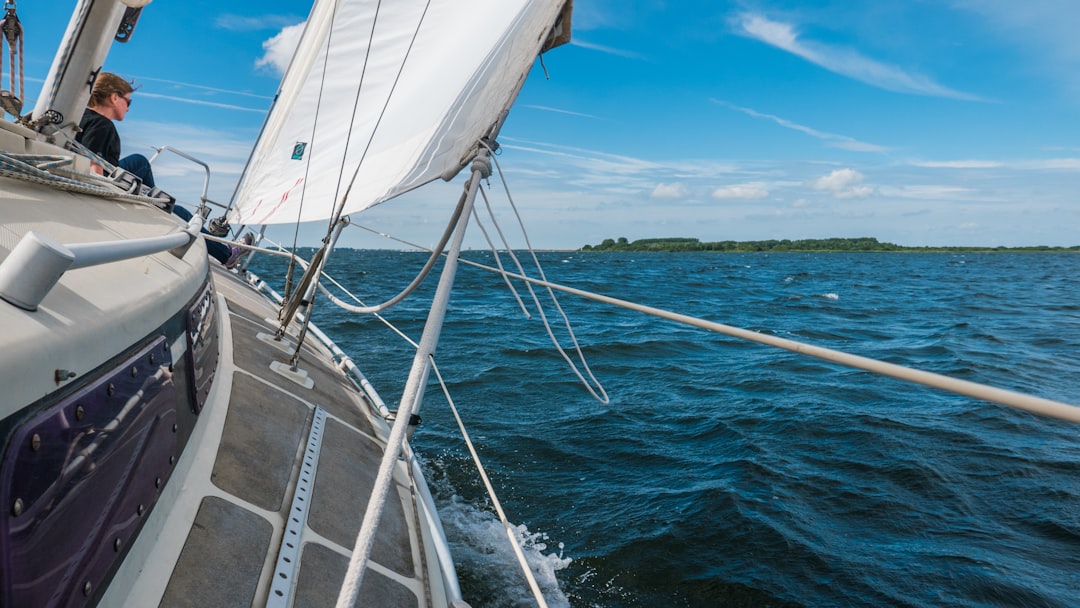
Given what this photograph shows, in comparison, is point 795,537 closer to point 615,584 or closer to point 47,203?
point 615,584

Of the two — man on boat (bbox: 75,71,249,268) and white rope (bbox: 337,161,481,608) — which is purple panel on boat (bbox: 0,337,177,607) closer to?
white rope (bbox: 337,161,481,608)

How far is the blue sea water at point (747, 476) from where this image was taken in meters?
3.97

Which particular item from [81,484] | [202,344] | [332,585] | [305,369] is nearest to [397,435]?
[81,484]

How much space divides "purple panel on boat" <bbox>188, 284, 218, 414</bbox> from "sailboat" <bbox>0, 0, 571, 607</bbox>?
20mm

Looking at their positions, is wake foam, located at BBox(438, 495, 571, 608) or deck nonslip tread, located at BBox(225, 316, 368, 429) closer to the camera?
deck nonslip tread, located at BBox(225, 316, 368, 429)

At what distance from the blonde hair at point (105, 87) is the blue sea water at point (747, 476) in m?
3.62

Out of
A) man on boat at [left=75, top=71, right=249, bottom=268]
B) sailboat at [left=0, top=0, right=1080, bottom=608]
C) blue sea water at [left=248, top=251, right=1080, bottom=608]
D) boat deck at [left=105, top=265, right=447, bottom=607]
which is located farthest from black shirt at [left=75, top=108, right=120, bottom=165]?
blue sea water at [left=248, top=251, right=1080, bottom=608]

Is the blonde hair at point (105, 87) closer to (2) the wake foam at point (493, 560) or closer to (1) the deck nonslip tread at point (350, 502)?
(1) the deck nonslip tread at point (350, 502)

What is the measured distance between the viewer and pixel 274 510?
6.33ft

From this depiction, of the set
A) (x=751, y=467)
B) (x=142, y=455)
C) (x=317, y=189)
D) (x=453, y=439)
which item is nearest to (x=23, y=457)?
(x=142, y=455)

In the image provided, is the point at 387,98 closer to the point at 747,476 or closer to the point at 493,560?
the point at 493,560

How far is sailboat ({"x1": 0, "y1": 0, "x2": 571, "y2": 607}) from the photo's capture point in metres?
0.97

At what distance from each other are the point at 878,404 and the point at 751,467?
306 cm

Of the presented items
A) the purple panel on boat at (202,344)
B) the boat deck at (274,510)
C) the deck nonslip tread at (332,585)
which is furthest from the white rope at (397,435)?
the purple panel on boat at (202,344)
